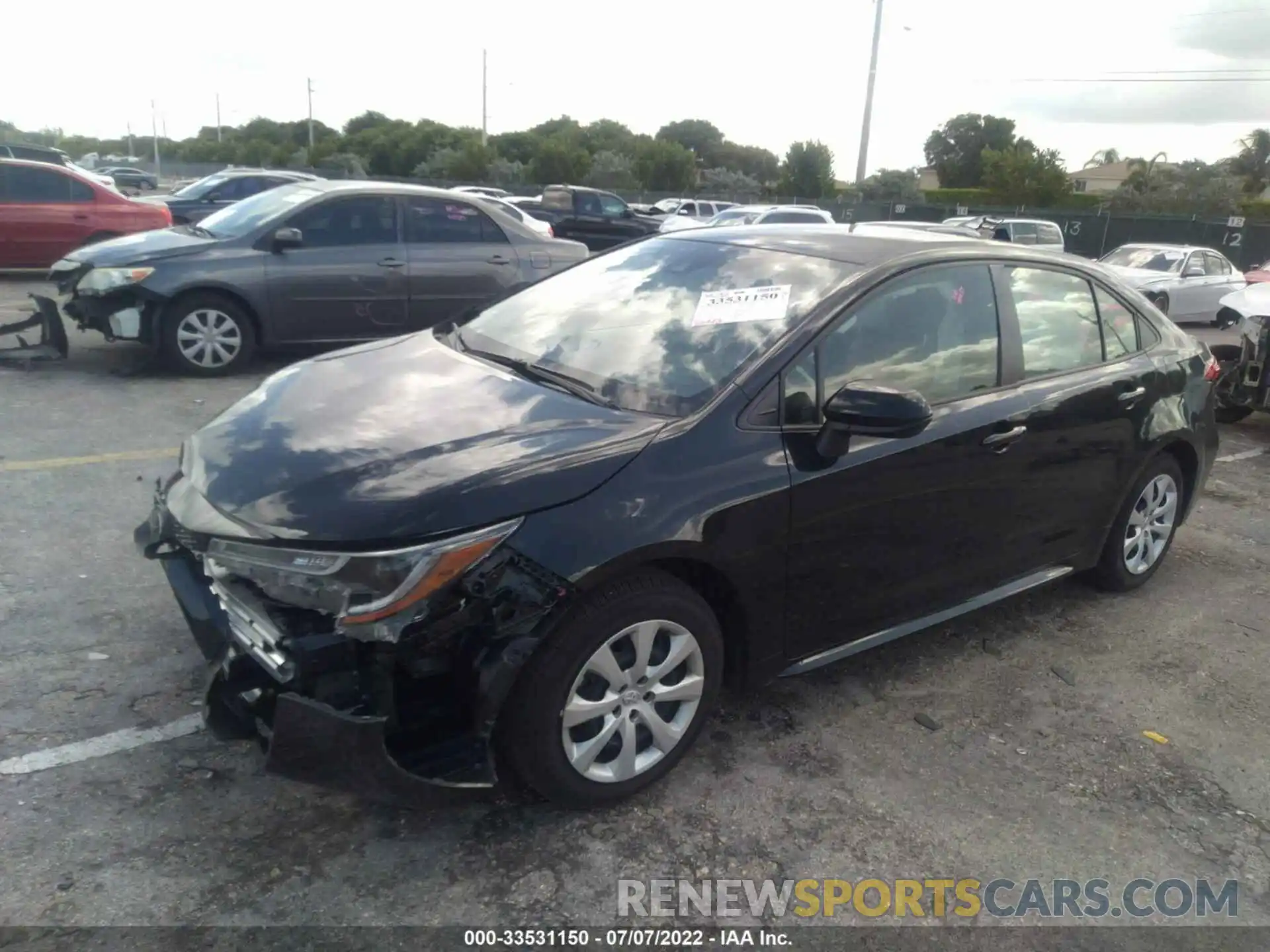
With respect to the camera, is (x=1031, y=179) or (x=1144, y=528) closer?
(x=1144, y=528)

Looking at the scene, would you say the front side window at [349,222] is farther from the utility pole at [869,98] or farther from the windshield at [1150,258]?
the utility pole at [869,98]

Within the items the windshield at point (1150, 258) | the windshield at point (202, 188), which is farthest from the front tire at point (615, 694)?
the windshield at point (1150, 258)

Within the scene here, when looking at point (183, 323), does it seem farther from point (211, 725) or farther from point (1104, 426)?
point (1104, 426)

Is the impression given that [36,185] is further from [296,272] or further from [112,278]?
[296,272]

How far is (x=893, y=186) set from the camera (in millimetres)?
50875

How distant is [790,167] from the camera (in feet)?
176

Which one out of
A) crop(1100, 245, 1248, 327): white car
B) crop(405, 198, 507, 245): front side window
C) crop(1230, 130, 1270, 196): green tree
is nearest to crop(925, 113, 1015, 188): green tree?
crop(1230, 130, 1270, 196): green tree

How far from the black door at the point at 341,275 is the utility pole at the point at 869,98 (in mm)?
29329

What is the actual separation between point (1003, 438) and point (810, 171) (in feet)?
171

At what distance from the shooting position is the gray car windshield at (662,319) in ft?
10.6

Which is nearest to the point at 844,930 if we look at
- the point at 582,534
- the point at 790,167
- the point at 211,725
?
the point at 582,534

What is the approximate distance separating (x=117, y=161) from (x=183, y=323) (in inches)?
2551

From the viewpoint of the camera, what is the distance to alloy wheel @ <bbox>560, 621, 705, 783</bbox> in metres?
2.78

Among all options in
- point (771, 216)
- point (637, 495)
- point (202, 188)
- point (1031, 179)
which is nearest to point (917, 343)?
point (637, 495)
